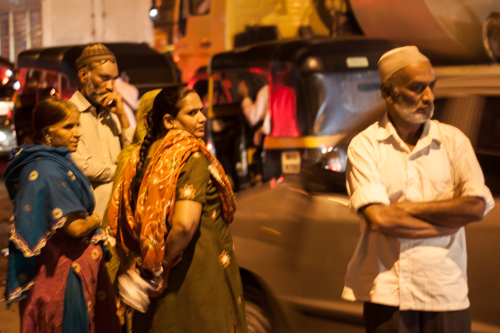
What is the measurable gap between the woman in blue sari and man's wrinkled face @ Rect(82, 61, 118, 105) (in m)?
0.87

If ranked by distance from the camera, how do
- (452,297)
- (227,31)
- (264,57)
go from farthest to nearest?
(227,31), (264,57), (452,297)

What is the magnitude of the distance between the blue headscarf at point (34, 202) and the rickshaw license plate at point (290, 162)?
4890mm

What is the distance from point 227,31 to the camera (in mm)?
10938

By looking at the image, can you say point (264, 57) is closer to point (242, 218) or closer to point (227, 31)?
point (227, 31)

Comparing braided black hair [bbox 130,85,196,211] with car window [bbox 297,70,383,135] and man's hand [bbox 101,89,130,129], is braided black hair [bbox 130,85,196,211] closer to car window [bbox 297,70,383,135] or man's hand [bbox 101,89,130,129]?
man's hand [bbox 101,89,130,129]

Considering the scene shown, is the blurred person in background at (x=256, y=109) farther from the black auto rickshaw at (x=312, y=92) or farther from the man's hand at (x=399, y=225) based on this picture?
the man's hand at (x=399, y=225)

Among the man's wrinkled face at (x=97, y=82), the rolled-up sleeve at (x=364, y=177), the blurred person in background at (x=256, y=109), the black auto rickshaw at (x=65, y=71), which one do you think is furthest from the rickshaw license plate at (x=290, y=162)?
the rolled-up sleeve at (x=364, y=177)

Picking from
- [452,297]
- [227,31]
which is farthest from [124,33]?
[452,297]

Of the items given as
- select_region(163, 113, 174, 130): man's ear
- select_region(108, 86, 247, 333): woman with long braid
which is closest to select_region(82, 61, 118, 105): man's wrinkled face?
select_region(108, 86, 247, 333): woman with long braid

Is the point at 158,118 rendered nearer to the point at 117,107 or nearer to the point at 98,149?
the point at 98,149

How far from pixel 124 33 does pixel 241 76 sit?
4.98 metres

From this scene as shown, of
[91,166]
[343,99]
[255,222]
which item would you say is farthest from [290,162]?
[91,166]

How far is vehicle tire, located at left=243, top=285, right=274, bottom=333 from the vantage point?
382cm

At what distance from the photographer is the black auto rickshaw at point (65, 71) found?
10.0m
